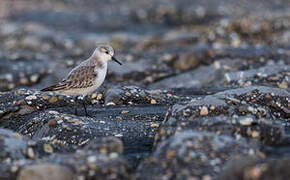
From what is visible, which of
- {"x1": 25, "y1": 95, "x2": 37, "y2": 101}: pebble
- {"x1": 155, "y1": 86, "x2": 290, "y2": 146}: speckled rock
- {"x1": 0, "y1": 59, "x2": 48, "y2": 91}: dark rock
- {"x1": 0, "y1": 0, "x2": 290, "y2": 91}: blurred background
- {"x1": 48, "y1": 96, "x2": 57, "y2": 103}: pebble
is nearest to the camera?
{"x1": 155, "y1": 86, "x2": 290, "y2": 146}: speckled rock

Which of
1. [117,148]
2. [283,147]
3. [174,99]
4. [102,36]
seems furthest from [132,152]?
[102,36]

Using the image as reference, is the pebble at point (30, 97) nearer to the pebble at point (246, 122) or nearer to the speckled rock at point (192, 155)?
the speckled rock at point (192, 155)

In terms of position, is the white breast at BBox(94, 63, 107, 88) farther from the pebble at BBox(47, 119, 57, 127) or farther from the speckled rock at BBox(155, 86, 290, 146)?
the speckled rock at BBox(155, 86, 290, 146)

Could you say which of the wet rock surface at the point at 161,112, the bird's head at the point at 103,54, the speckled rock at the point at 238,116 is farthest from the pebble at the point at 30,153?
the bird's head at the point at 103,54

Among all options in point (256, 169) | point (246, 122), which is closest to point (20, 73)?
point (246, 122)

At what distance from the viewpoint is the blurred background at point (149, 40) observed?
44.4ft

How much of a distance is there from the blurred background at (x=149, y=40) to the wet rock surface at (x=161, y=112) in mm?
56

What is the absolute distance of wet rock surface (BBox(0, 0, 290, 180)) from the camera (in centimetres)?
544

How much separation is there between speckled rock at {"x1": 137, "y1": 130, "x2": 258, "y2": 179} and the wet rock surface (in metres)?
0.01

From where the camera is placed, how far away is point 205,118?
6.51 meters

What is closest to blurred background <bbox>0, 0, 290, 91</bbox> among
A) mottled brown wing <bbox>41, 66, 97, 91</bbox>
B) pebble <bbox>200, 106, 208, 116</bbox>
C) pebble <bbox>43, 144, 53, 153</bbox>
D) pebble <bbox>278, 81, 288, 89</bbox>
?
pebble <bbox>278, 81, 288, 89</bbox>

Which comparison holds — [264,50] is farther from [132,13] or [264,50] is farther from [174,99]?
[132,13]

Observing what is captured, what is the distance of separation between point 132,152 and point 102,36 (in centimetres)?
1637

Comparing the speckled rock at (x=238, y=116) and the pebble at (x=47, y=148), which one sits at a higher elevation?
the speckled rock at (x=238, y=116)
